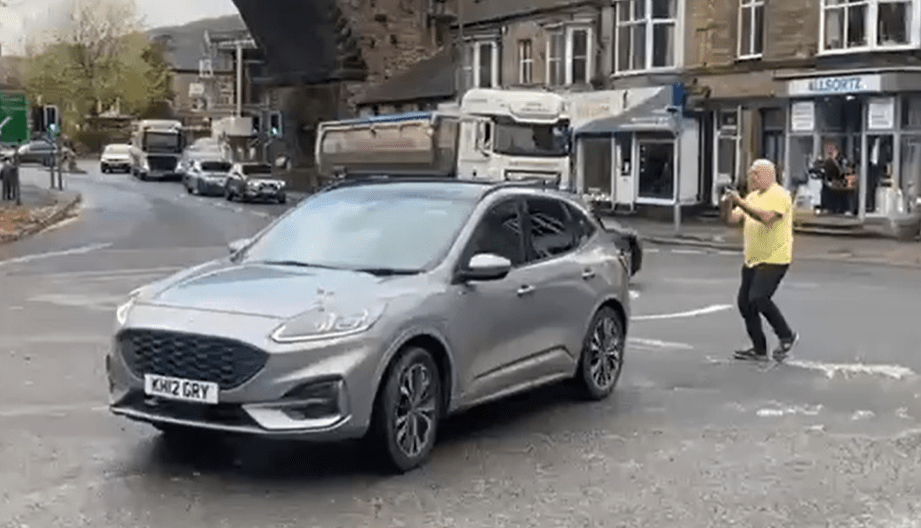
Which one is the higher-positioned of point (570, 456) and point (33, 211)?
point (570, 456)

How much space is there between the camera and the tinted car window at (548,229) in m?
8.90

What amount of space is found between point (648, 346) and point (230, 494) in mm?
6166

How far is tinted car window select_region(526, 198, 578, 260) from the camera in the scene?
8898mm

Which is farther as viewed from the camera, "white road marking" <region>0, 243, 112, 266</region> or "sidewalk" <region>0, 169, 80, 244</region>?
"sidewalk" <region>0, 169, 80, 244</region>

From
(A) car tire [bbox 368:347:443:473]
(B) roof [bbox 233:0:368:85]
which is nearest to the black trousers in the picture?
(A) car tire [bbox 368:347:443:473]

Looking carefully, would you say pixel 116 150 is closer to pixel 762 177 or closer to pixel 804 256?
pixel 804 256

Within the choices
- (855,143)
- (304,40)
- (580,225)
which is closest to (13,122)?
(855,143)

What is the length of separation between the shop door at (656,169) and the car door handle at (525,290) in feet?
92.3

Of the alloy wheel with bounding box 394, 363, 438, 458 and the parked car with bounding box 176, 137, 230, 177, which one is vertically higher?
the parked car with bounding box 176, 137, 230, 177

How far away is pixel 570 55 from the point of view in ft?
135

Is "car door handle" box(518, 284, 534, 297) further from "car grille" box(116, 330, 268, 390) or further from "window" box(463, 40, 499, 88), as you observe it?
"window" box(463, 40, 499, 88)

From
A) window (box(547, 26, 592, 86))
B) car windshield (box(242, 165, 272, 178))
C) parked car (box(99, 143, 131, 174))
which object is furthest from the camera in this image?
parked car (box(99, 143, 131, 174))

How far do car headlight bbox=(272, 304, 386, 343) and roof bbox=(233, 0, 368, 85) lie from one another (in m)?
55.7

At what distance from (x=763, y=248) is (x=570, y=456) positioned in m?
4.22
